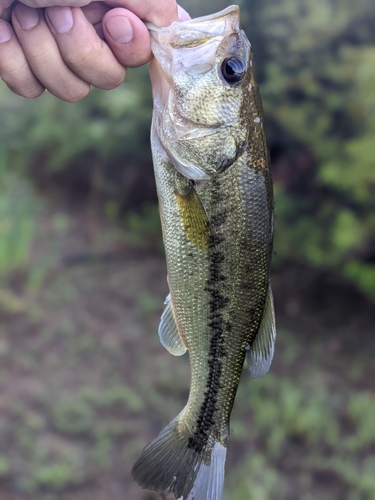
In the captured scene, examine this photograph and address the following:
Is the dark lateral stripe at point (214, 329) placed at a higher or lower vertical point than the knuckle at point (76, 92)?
lower

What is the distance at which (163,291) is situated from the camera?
498 cm

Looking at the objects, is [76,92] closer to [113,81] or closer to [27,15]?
[113,81]

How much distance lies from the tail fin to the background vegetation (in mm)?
1810

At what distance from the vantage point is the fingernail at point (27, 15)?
1522mm

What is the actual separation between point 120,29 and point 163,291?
12.0 ft

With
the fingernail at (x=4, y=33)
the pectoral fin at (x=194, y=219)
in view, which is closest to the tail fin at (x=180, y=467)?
the pectoral fin at (x=194, y=219)

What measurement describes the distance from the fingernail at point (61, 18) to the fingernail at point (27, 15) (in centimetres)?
5

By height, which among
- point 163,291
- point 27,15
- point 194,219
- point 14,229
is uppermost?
point 14,229

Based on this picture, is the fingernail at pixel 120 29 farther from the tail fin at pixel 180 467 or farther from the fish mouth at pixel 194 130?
the tail fin at pixel 180 467

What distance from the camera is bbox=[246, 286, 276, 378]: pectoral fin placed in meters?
1.55

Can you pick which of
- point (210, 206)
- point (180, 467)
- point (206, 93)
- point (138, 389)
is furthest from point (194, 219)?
point (138, 389)

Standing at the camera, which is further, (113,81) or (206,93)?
(113,81)

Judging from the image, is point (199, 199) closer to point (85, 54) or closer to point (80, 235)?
point (85, 54)

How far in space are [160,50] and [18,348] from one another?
10.3 ft
